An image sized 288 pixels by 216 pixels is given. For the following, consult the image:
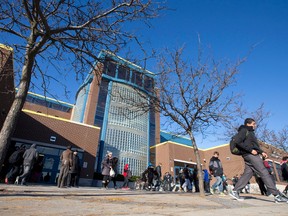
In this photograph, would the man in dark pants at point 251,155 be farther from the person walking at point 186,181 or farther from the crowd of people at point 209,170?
the person walking at point 186,181

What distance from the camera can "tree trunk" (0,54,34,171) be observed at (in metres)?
3.96

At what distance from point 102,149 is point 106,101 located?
26.1 feet

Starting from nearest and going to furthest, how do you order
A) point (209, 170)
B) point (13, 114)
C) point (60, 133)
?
point (13, 114), point (209, 170), point (60, 133)

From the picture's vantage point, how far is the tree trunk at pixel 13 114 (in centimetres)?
396

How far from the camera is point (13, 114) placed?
4.12 m

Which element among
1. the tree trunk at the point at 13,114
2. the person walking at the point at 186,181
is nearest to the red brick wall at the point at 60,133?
the person walking at the point at 186,181

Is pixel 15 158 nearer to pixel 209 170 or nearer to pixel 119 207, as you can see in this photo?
pixel 119 207

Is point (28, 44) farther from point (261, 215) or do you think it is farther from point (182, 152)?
point (182, 152)

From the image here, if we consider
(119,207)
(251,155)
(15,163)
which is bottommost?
(119,207)

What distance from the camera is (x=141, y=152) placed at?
29688 mm

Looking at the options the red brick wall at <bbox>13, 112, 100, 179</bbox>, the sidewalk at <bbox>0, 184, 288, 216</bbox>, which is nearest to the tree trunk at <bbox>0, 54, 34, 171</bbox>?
the sidewalk at <bbox>0, 184, 288, 216</bbox>

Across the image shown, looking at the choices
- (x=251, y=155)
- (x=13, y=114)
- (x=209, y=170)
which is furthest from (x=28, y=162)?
(x=251, y=155)

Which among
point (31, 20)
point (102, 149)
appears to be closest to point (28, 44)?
point (31, 20)

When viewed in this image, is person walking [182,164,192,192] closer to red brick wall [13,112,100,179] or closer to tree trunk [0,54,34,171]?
red brick wall [13,112,100,179]
